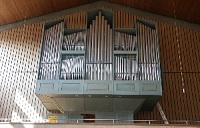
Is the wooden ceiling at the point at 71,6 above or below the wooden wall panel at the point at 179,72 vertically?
above

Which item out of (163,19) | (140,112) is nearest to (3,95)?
(140,112)

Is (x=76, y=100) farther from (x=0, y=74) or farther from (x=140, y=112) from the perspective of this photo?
(x=0, y=74)

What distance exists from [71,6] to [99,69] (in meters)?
4.63

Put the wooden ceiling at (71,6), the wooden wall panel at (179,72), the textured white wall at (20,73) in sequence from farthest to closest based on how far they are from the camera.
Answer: the wooden ceiling at (71,6) < the textured white wall at (20,73) < the wooden wall panel at (179,72)

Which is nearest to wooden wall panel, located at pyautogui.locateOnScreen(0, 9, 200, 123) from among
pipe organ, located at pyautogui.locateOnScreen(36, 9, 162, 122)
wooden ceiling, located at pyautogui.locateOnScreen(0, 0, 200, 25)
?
wooden ceiling, located at pyautogui.locateOnScreen(0, 0, 200, 25)

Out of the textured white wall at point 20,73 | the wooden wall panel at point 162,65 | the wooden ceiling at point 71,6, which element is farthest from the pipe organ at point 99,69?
the wooden ceiling at point 71,6

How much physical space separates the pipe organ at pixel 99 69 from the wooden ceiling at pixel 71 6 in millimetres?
1744

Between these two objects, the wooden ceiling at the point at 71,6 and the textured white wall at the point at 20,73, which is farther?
the wooden ceiling at the point at 71,6

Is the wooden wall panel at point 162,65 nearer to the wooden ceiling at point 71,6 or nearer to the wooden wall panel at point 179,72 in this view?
the wooden wall panel at point 179,72

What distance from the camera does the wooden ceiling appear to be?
46.8 feet

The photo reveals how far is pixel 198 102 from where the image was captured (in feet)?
45.0

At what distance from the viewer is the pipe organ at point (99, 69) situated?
11.8 metres

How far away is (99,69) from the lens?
1205 centimetres

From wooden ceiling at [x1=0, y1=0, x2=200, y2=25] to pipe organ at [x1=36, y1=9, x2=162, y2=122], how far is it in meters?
1.74
